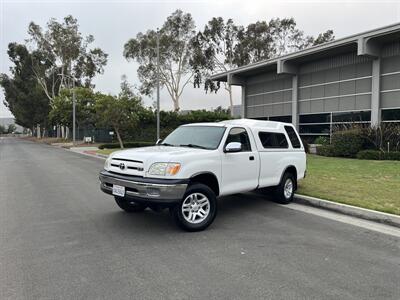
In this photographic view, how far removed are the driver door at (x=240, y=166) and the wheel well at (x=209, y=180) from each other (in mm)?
144

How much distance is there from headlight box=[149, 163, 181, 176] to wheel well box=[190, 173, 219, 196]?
49cm

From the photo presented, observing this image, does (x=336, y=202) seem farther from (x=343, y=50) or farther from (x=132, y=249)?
(x=343, y=50)

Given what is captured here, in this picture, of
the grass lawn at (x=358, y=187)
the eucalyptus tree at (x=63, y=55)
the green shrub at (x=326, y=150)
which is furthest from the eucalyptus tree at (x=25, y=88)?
the grass lawn at (x=358, y=187)

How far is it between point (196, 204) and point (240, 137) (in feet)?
6.21

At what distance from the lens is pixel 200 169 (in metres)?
6.04

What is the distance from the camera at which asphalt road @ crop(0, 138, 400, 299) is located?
3.85 metres

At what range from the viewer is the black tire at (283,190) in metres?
8.15

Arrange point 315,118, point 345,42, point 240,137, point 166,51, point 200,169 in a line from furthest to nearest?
point 166,51
point 315,118
point 345,42
point 240,137
point 200,169

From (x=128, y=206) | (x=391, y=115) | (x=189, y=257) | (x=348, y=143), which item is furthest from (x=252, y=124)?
(x=391, y=115)

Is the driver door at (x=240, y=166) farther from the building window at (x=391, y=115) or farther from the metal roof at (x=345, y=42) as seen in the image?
the building window at (x=391, y=115)

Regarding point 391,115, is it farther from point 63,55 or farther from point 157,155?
point 63,55

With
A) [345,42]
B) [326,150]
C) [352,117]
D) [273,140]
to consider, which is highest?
[345,42]

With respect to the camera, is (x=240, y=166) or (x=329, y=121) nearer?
(x=240, y=166)

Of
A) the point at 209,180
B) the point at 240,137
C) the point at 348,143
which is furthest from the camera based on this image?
the point at 348,143
